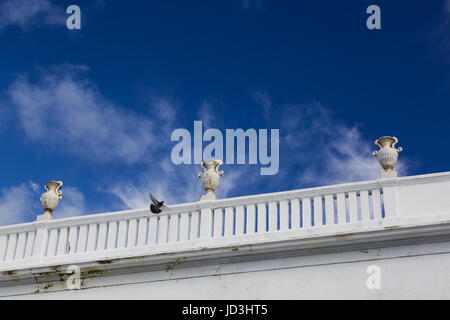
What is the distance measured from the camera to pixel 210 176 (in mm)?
17078

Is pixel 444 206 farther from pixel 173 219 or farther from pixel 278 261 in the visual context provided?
pixel 173 219

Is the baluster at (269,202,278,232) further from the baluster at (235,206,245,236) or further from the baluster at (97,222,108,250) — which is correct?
the baluster at (97,222,108,250)

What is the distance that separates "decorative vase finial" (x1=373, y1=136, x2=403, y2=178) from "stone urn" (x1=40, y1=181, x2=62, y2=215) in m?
7.05

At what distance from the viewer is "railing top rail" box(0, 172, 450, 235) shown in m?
15.8

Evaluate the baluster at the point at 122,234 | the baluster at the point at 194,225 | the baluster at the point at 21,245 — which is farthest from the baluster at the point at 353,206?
the baluster at the point at 21,245

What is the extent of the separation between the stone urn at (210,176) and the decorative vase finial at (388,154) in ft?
10.8

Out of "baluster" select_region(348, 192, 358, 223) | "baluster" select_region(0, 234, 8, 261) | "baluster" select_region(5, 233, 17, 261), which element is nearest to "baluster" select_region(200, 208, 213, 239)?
"baluster" select_region(348, 192, 358, 223)

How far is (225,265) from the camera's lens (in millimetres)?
16000

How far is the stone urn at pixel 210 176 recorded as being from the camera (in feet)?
56.0

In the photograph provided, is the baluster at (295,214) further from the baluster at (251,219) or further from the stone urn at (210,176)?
the stone urn at (210,176)

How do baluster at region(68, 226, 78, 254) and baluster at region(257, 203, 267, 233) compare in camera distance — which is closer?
baluster at region(257, 203, 267, 233)

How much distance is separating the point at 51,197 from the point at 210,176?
3728 mm

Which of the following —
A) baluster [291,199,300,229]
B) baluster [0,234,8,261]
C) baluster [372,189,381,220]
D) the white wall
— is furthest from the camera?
baluster [0,234,8,261]
